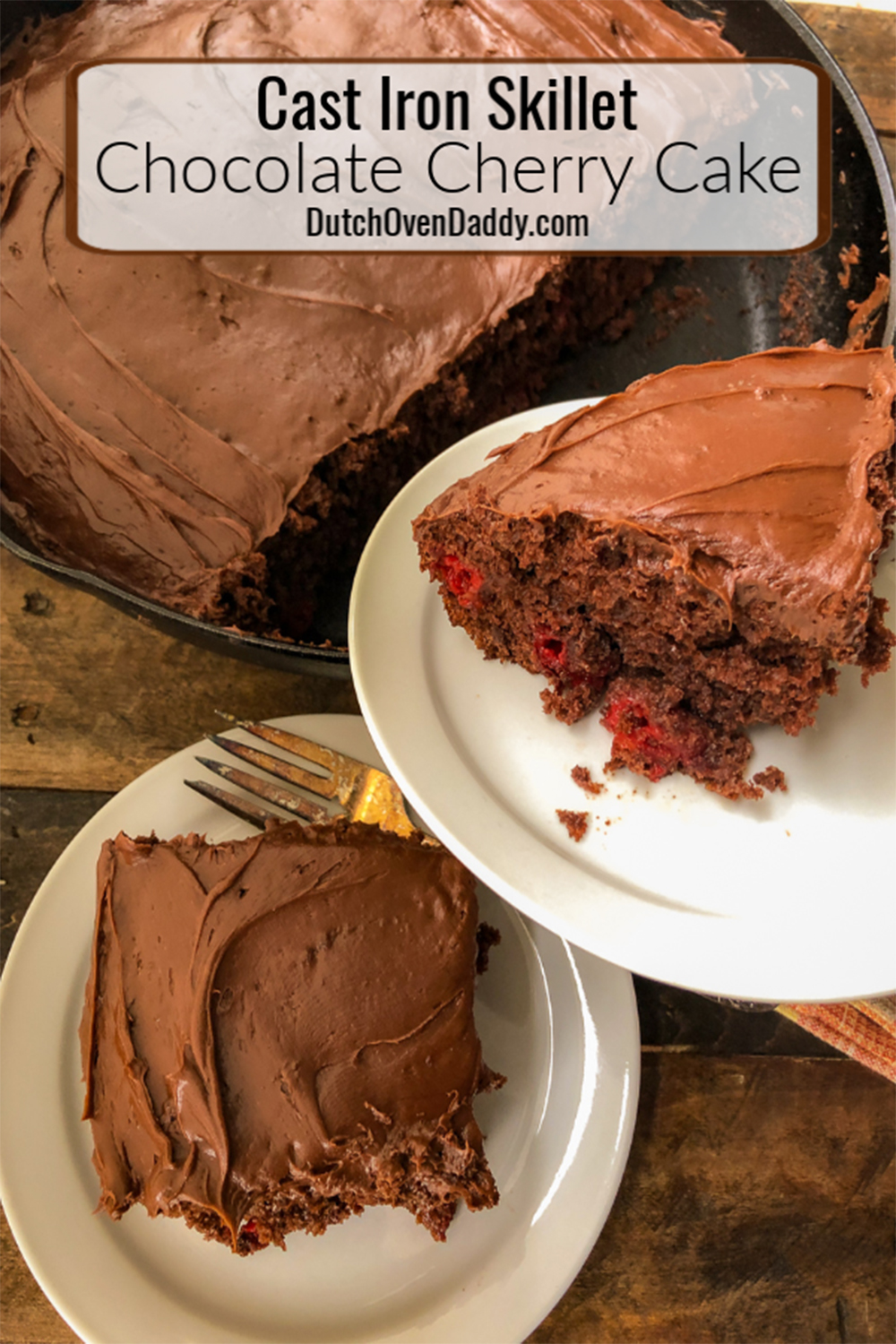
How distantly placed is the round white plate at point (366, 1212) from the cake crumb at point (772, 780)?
0.65m

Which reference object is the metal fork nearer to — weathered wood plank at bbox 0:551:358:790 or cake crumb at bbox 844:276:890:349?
weathered wood plank at bbox 0:551:358:790

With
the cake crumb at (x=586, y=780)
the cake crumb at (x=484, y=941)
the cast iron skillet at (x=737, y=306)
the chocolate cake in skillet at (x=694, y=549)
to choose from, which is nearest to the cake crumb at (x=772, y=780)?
the chocolate cake in skillet at (x=694, y=549)

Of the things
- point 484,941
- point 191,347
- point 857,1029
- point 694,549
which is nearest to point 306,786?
point 484,941

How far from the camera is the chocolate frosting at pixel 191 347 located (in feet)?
6.91

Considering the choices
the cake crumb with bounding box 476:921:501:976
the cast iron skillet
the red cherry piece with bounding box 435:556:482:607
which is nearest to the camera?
the red cherry piece with bounding box 435:556:482:607

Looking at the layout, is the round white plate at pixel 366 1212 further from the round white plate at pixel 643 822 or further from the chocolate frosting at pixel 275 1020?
the round white plate at pixel 643 822

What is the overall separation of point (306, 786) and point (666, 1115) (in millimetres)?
1195

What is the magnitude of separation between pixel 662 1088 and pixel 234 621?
1542mm

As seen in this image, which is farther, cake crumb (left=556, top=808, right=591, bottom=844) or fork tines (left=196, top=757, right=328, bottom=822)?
fork tines (left=196, top=757, right=328, bottom=822)

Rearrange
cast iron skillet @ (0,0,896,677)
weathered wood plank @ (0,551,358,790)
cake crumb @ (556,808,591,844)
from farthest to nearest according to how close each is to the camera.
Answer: weathered wood plank @ (0,551,358,790) → cast iron skillet @ (0,0,896,677) → cake crumb @ (556,808,591,844)

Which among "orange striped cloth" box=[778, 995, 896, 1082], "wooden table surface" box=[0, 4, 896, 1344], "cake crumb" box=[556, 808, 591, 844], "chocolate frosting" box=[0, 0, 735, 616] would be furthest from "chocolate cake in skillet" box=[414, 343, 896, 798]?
"wooden table surface" box=[0, 4, 896, 1344]

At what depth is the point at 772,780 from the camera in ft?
5.98

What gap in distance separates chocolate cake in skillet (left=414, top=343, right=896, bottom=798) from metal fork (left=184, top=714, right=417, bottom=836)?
1.80 ft

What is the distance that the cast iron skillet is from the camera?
2.11m
